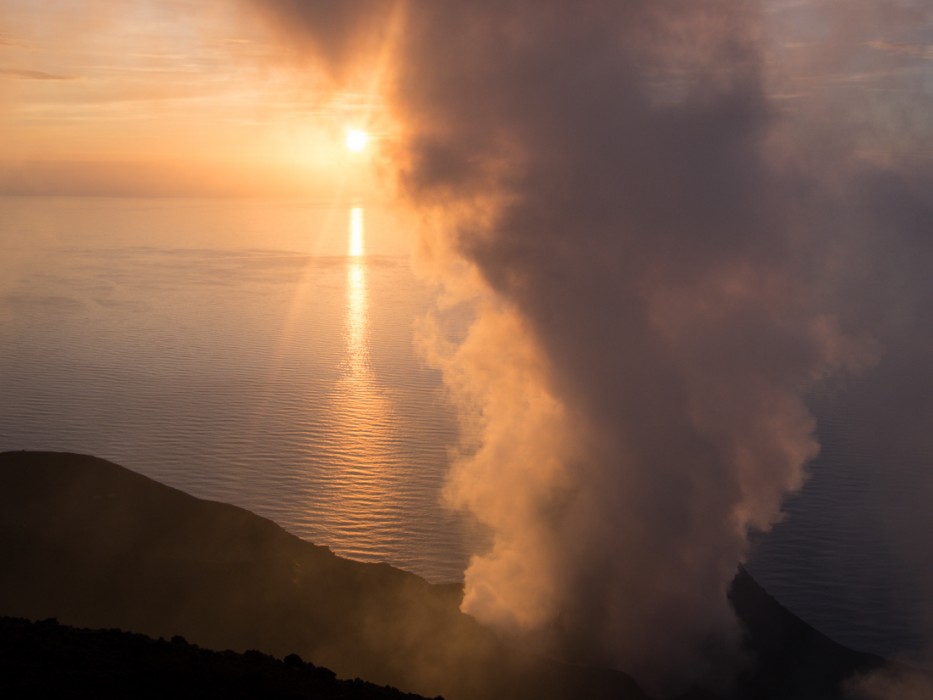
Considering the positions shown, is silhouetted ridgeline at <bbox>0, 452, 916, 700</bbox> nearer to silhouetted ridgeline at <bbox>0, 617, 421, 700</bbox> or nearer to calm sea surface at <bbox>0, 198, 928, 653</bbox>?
silhouetted ridgeline at <bbox>0, 617, 421, 700</bbox>

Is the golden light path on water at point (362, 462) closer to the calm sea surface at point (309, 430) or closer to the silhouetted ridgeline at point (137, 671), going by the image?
the calm sea surface at point (309, 430)

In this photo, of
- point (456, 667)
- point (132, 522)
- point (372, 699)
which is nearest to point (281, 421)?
point (132, 522)

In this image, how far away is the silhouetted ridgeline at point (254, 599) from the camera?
3055 centimetres

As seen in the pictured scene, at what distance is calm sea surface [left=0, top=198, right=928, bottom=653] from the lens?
185 ft

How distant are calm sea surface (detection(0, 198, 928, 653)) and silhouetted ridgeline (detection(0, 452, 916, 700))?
14798 mm

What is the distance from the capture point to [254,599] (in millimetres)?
32062

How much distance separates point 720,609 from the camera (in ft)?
121

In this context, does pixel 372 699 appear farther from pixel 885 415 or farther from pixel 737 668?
pixel 885 415

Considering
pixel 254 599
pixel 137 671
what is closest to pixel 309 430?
pixel 254 599

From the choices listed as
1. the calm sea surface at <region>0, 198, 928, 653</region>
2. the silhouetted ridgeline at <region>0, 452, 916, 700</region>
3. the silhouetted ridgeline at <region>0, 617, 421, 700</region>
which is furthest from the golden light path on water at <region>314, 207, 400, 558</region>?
the silhouetted ridgeline at <region>0, 617, 421, 700</region>

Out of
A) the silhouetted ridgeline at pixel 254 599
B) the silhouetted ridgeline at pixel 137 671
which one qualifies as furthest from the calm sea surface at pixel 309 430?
the silhouetted ridgeline at pixel 137 671

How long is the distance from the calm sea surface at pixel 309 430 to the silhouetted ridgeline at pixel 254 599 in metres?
14.8

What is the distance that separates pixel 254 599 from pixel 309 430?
54.7m

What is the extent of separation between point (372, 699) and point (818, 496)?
58.6 meters
